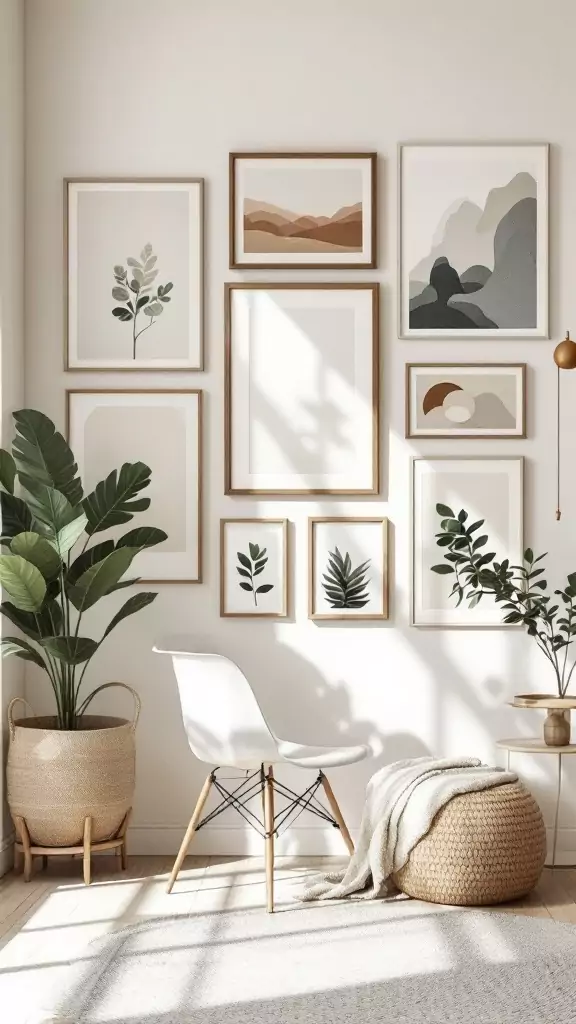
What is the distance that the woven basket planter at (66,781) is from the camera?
353 cm

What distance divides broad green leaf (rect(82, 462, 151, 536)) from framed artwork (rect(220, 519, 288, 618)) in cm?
43

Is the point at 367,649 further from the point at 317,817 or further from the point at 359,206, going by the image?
the point at 359,206

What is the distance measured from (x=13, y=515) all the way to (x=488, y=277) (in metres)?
1.90

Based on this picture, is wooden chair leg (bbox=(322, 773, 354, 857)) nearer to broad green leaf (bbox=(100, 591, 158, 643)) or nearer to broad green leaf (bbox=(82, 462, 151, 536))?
broad green leaf (bbox=(100, 591, 158, 643))

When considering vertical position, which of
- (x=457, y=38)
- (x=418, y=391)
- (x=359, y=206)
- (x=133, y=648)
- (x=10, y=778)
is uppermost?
(x=457, y=38)

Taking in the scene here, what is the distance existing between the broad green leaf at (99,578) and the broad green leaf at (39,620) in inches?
4.9

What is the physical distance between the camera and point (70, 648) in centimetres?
355

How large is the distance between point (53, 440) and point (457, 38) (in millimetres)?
2085

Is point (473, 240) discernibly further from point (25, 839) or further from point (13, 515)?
point (25, 839)

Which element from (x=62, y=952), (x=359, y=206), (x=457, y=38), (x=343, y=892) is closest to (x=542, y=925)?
(x=343, y=892)

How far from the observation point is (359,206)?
4008 mm

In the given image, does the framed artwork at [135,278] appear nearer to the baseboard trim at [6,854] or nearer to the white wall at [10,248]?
the white wall at [10,248]

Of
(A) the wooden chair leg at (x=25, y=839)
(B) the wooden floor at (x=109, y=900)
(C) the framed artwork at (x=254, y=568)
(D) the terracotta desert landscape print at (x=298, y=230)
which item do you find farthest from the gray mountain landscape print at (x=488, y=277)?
(A) the wooden chair leg at (x=25, y=839)

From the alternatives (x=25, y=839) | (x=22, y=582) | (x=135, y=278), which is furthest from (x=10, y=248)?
(x=25, y=839)
